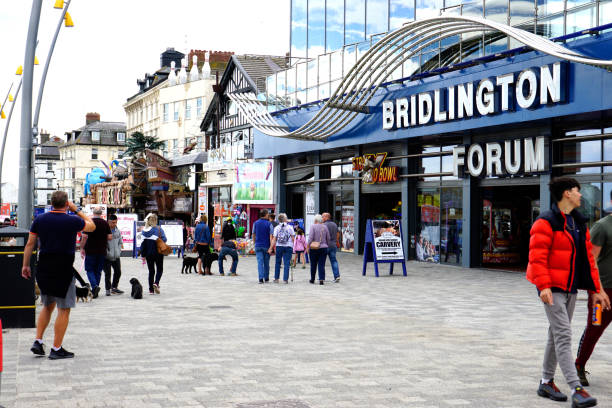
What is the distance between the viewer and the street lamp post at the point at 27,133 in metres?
14.2

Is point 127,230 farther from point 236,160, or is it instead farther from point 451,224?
point 451,224

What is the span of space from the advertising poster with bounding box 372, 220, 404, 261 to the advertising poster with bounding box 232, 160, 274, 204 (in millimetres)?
16763

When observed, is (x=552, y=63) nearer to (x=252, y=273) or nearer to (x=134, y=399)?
(x=252, y=273)

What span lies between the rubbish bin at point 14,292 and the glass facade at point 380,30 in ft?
44.8

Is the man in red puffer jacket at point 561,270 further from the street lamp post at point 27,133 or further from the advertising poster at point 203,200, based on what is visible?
the advertising poster at point 203,200

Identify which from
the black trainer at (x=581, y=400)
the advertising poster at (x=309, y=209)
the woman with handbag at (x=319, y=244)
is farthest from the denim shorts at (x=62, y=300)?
the advertising poster at (x=309, y=209)

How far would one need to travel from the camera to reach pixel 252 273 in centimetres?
2092

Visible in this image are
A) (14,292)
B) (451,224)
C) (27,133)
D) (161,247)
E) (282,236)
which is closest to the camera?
(14,292)

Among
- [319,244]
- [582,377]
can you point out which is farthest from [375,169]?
[582,377]

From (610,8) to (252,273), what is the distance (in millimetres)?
11049

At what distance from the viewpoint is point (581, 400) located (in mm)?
5719

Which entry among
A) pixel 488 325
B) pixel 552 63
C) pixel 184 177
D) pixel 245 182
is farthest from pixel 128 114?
pixel 488 325

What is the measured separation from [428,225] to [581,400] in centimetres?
1957

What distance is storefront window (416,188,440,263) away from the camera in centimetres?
2459
